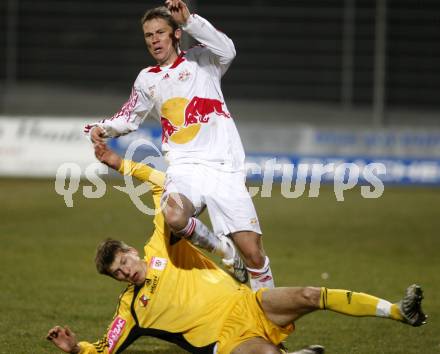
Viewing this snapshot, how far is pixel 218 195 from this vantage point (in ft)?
24.7

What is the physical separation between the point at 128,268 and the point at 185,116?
1718 mm

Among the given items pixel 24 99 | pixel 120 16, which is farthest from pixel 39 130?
pixel 120 16

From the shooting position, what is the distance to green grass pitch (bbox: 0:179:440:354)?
8.24m

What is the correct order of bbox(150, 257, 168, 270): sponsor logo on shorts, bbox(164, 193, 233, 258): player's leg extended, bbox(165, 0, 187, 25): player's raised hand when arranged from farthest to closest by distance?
bbox(165, 0, 187, 25): player's raised hand, bbox(164, 193, 233, 258): player's leg extended, bbox(150, 257, 168, 270): sponsor logo on shorts

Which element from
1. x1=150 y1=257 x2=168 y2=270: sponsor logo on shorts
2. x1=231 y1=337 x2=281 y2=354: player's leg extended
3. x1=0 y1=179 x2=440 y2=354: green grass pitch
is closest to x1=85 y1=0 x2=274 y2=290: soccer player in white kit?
x1=150 y1=257 x2=168 y2=270: sponsor logo on shorts

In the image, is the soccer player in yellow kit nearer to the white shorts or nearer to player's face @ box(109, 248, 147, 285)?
player's face @ box(109, 248, 147, 285)

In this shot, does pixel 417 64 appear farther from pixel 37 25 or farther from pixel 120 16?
pixel 37 25

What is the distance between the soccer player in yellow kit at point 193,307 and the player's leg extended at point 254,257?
65cm

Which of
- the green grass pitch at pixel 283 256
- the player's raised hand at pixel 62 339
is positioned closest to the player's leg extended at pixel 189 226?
the green grass pitch at pixel 283 256

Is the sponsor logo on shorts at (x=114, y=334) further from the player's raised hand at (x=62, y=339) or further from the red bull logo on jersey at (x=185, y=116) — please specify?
the red bull logo on jersey at (x=185, y=116)

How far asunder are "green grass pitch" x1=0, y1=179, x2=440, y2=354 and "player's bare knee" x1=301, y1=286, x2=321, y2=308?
1734mm

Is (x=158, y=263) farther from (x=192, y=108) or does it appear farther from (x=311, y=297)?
(x=192, y=108)

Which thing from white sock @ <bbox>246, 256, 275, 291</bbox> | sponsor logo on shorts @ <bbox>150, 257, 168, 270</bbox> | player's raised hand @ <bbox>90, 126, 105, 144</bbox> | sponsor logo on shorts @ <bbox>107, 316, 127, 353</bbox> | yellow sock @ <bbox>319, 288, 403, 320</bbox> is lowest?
sponsor logo on shorts @ <bbox>107, 316, 127, 353</bbox>

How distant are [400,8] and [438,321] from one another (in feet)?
61.0
